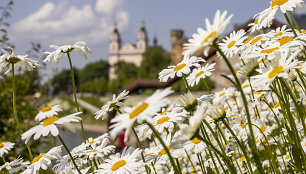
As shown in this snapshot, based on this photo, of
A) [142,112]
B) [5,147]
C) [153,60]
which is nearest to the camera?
[142,112]

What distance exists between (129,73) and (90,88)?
10.2 m

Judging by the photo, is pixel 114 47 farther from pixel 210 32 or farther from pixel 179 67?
pixel 210 32

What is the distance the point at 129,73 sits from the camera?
6334 cm

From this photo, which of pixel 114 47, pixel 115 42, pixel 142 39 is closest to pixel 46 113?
pixel 142 39

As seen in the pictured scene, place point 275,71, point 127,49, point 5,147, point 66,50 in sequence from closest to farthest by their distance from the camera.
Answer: point 275,71 < point 66,50 < point 5,147 < point 127,49

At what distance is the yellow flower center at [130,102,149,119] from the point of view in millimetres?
644

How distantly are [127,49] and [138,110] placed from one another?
83.9 meters

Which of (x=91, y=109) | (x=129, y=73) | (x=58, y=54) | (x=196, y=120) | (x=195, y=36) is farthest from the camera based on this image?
(x=129, y=73)

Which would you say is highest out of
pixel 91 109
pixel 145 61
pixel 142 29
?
pixel 142 29

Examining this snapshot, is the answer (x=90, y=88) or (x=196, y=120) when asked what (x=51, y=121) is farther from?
(x=90, y=88)

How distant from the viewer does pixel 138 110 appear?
65 centimetres

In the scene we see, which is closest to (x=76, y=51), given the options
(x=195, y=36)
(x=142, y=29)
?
(x=195, y=36)

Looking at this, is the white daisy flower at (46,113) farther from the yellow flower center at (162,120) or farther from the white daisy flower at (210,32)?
the white daisy flower at (210,32)

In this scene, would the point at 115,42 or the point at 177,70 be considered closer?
the point at 177,70
